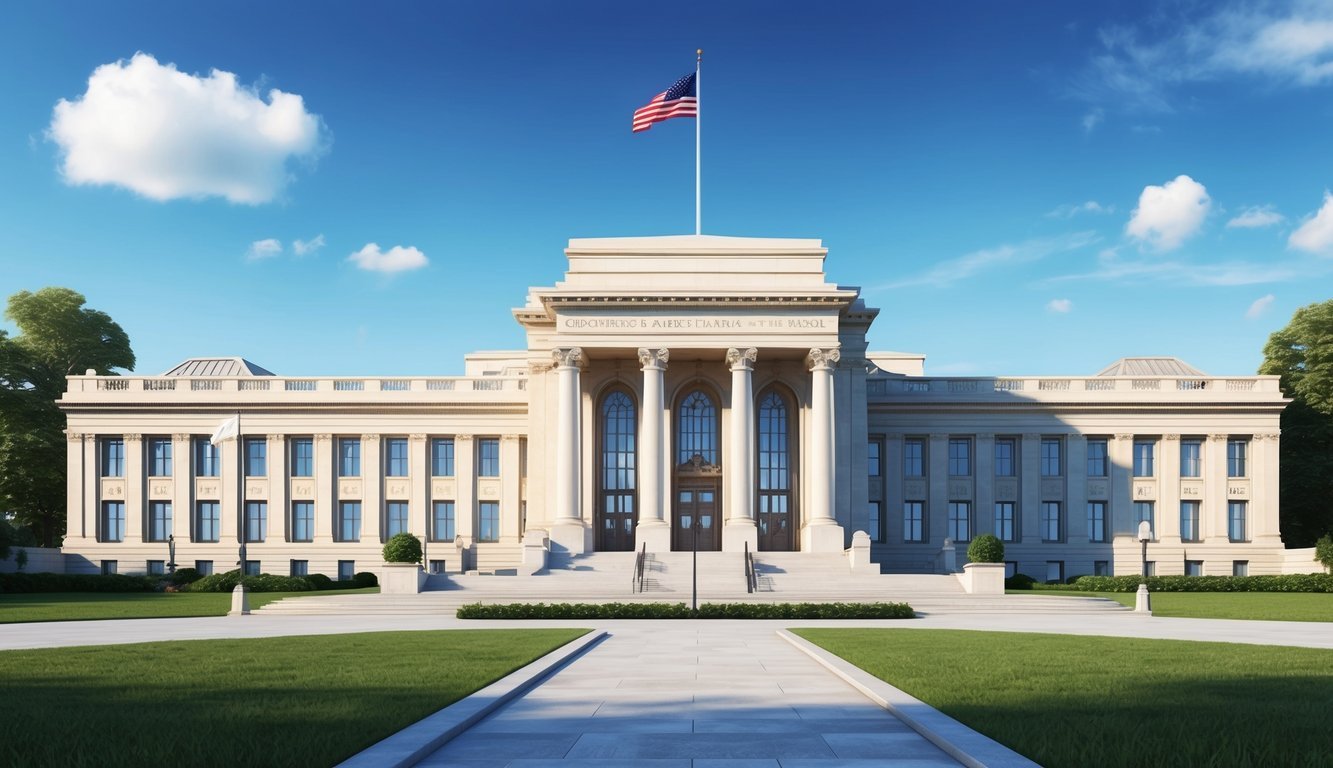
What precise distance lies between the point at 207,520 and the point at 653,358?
94.3ft

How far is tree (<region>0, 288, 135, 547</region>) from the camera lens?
65.5 m

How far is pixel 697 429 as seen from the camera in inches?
2287

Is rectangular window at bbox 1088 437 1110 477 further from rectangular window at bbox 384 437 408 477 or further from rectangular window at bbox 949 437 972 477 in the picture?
rectangular window at bbox 384 437 408 477

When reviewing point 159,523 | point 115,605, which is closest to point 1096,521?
point 115,605

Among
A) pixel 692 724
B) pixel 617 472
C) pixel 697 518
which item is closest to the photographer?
pixel 692 724

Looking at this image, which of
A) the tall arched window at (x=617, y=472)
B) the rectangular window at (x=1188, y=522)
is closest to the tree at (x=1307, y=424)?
the rectangular window at (x=1188, y=522)

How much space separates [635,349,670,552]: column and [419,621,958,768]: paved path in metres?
31.7

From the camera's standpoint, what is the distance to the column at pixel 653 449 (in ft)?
172

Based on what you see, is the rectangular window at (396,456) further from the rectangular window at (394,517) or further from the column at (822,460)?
the column at (822,460)

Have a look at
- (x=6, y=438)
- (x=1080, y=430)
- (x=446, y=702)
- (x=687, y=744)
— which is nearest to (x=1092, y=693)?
(x=687, y=744)

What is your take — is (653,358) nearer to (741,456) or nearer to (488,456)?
(741,456)

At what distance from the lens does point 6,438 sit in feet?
214

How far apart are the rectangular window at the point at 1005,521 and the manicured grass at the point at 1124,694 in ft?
128

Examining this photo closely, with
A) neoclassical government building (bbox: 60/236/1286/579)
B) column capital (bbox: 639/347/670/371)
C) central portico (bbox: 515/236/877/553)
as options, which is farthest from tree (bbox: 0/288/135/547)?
column capital (bbox: 639/347/670/371)
